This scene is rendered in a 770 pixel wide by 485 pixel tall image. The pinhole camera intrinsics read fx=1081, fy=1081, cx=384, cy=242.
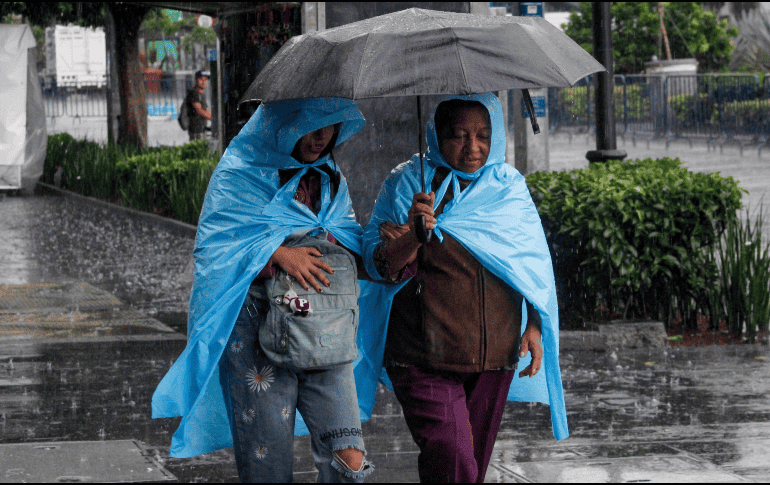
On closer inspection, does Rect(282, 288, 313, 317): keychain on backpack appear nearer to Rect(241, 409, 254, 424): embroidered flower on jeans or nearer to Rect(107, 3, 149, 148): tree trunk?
Rect(241, 409, 254, 424): embroidered flower on jeans

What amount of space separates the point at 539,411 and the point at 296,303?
9.47ft

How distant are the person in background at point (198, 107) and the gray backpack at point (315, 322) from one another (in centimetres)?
1732

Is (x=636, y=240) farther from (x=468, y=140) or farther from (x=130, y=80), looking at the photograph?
(x=130, y=80)

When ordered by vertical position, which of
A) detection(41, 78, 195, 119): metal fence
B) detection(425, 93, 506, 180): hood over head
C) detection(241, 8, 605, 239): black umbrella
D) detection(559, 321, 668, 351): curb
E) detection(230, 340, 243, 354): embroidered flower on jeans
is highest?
detection(41, 78, 195, 119): metal fence

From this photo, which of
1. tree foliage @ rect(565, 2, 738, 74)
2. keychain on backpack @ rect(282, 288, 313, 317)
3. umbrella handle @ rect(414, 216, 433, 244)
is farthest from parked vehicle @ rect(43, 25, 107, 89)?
umbrella handle @ rect(414, 216, 433, 244)

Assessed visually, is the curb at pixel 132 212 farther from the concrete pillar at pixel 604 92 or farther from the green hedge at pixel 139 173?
the concrete pillar at pixel 604 92

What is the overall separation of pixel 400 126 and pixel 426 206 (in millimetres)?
4522

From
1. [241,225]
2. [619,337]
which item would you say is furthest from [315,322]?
[619,337]

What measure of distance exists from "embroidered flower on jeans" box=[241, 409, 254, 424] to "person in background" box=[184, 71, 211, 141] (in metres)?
17.4

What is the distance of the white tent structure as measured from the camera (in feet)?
57.9

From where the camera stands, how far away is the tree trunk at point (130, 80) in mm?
21359

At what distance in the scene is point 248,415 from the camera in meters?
3.55

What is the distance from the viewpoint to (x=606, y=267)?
7.46m

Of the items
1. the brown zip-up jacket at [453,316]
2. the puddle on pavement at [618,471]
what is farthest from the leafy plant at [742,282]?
the brown zip-up jacket at [453,316]
